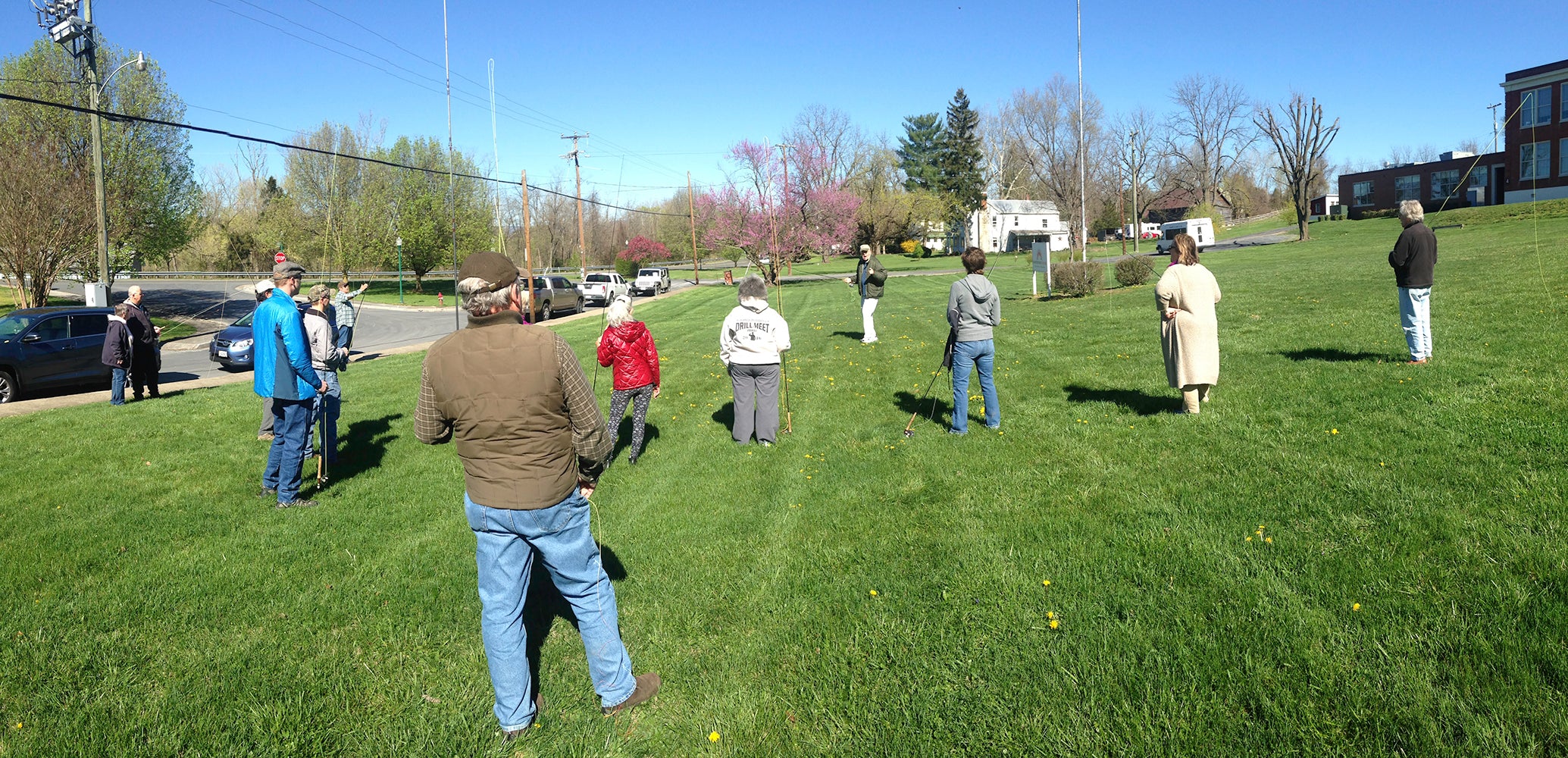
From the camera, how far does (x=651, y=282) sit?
48656 mm

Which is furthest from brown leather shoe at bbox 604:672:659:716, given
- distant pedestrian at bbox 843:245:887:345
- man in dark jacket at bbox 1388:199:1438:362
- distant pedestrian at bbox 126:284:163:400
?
distant pedestrian at bbox 126:284:163:400

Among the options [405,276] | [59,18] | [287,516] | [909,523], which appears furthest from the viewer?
[405,276]

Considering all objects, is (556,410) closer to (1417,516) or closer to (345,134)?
(1417,516)

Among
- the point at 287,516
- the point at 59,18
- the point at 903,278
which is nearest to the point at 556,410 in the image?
the point at 287,516

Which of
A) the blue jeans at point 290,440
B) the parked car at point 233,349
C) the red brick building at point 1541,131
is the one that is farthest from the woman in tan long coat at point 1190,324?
the red brick building at point 1541,131

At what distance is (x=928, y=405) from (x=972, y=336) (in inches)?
76.1

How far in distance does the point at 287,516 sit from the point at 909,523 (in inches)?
198

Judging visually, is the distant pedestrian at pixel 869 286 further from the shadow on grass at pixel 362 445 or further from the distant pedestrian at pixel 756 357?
the shadow on grass at pixel 362 445

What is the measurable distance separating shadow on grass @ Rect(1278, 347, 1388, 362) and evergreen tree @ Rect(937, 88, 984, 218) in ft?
228

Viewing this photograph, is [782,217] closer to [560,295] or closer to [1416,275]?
[560,295]

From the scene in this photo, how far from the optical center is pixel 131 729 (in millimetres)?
3686

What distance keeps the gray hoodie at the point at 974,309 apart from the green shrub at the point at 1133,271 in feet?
60.2

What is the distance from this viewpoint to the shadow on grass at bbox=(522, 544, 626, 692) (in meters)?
4.48

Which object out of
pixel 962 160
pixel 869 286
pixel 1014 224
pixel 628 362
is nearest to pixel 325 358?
pixel 628 362
